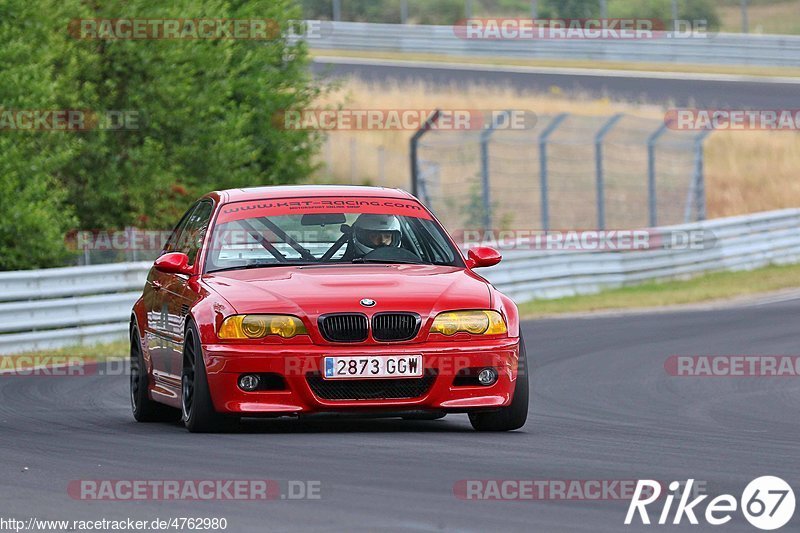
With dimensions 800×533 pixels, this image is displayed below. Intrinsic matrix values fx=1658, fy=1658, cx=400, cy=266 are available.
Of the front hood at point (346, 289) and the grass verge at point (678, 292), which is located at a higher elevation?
the front hood at point (346, 289)

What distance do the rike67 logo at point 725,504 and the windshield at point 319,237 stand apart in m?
3.15

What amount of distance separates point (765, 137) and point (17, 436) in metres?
31.9

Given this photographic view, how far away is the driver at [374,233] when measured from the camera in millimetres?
9789

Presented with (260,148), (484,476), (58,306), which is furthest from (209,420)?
(260,148)

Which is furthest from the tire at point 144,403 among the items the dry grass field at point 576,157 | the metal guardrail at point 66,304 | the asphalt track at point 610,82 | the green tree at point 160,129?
the asphalt track at point 610,82

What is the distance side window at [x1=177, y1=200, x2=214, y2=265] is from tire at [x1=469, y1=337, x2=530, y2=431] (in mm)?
2053

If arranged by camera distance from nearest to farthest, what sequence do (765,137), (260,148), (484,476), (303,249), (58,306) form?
(484,476) → (303,249) → (58,306) → (260,148) → (765,137)

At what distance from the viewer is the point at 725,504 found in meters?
6.46

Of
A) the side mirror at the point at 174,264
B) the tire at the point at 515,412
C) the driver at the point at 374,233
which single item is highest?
the driver at the point at 374,233

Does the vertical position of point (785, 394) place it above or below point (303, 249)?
below

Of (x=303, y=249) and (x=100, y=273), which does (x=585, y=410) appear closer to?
(x=303, y=249)

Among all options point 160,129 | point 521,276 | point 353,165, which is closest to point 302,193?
point 521,276

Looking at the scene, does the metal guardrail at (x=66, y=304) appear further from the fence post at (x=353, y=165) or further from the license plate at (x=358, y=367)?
the fence post at (x=353, y=165)

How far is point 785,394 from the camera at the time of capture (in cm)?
1226
